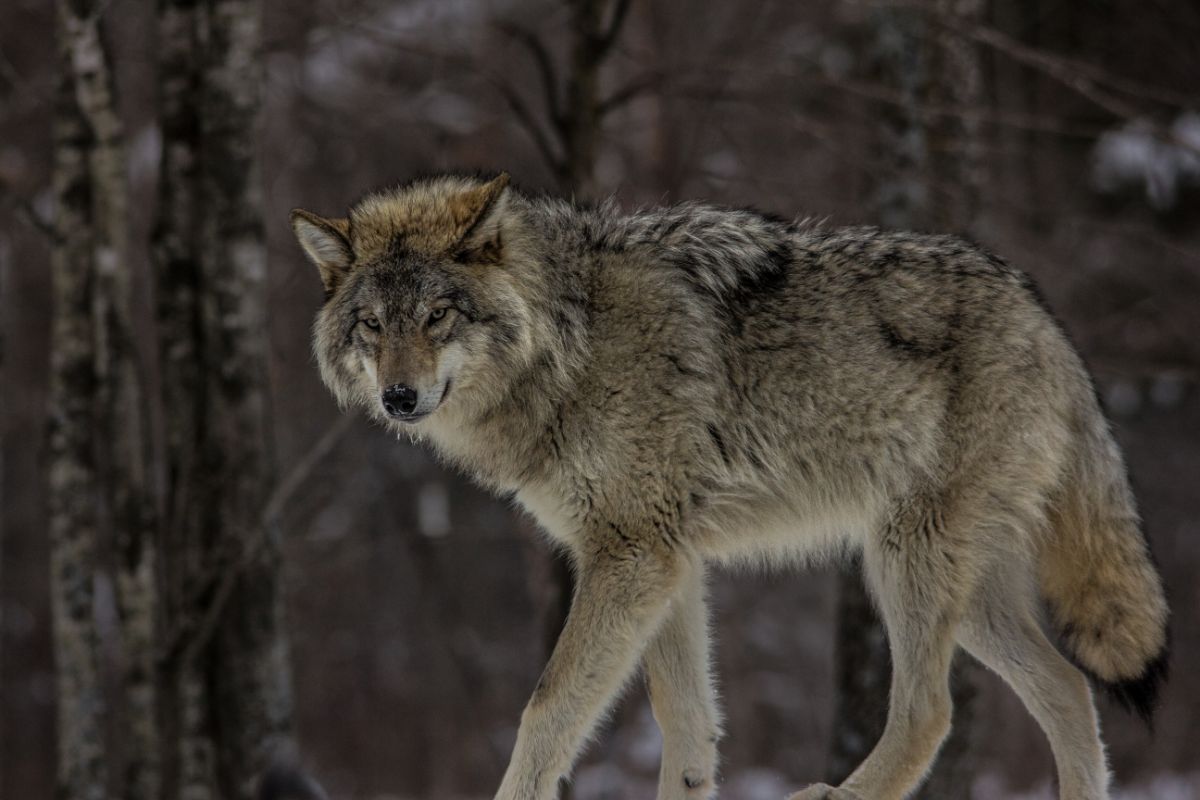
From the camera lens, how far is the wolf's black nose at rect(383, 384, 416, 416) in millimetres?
4445

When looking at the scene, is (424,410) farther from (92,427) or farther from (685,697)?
(92,427)

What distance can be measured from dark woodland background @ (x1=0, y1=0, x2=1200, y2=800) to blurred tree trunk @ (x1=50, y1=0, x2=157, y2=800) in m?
0.02

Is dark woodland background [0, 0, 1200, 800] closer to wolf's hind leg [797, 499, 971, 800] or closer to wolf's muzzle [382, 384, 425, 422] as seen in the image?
wolf's hind leg [797, 499, 971, 800]

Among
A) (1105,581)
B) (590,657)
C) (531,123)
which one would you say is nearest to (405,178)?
(531,123)

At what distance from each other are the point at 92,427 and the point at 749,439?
12.6 ft

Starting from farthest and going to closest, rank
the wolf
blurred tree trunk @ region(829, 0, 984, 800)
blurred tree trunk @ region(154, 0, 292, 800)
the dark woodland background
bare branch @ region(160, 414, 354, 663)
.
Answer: blurred tree trunk @ region(829, 0, 984, 800) → the dark woodland background → blurred tree trunk @ region(154, 0, 292, 800) → bare branch @ region(160, 414, 354, 663) → the wolf

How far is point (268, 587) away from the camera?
6352mm

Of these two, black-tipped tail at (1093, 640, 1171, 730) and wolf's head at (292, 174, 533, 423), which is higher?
wolf's head at (292, 174, 533, 423)

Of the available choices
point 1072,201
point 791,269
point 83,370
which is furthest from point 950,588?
point 1072,201

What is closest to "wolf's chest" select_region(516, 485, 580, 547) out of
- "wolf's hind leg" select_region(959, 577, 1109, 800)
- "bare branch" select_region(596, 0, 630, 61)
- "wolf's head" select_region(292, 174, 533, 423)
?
"wolf's head" select_region(292, 174, 533, 423)

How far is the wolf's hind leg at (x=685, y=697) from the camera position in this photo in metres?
4.96

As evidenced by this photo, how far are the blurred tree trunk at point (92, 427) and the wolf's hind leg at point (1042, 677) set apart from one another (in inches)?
162

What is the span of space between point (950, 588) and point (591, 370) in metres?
1.48

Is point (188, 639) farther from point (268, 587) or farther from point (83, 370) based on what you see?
point (83, 370)
